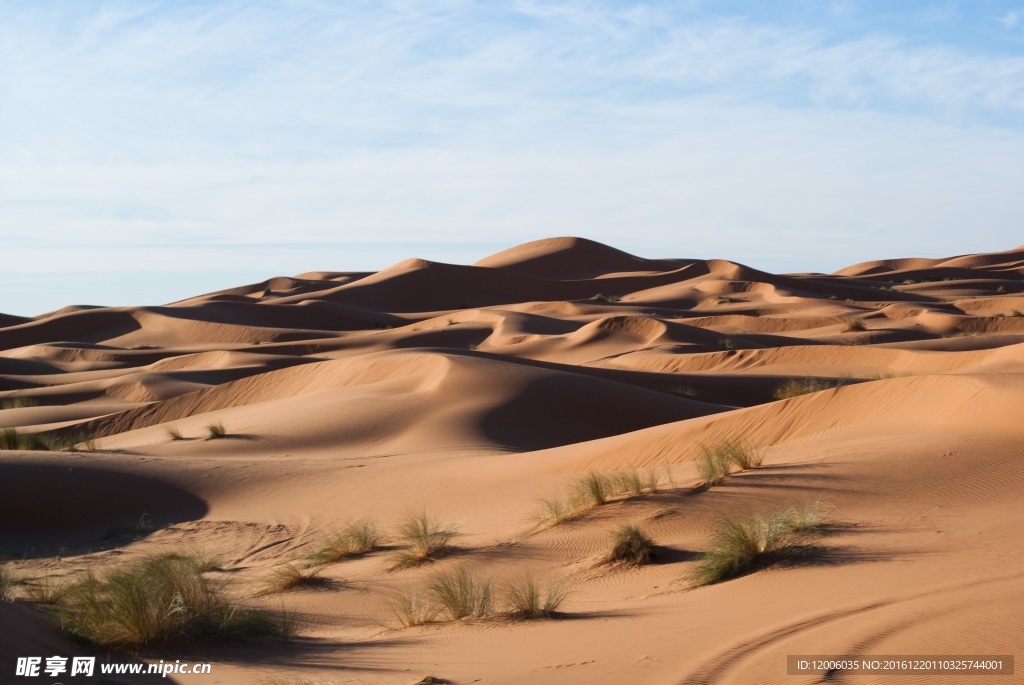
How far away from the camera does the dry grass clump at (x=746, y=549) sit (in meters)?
7.34

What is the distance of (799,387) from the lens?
23781mm

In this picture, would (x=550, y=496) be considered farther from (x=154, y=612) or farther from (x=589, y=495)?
(x=154, y=612)

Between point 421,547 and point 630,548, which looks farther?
point 421,547

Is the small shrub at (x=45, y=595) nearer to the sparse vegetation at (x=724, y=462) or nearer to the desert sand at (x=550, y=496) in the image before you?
the desert sand at (x=550, y=496)

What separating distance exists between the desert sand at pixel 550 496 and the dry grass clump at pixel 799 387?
625 millimetres

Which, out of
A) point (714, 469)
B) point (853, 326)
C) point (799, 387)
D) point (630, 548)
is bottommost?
point (630, 548)

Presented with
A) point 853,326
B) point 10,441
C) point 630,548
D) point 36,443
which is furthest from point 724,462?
point 853,326

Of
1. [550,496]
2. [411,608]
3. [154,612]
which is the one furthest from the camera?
[550,496]

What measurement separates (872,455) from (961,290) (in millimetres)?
60260

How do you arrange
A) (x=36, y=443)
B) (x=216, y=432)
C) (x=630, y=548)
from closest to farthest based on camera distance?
(x=630, y=548) → (x=216, y=432) → (x=36, y=443)

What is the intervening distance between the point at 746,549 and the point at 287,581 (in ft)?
13.6

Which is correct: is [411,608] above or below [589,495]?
below

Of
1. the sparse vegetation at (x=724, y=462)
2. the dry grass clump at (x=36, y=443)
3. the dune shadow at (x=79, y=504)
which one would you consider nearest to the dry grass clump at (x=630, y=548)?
the sparse vegetation at (x=724, y=462)

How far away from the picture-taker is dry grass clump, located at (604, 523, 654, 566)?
848 centimetres
